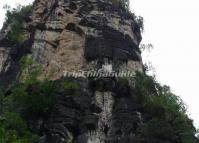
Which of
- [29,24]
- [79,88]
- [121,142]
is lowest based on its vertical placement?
[121,142]

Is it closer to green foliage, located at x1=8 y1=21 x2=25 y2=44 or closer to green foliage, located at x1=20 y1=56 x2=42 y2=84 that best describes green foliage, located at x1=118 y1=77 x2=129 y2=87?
green foliage, located at x1=20 y1=56 x2=42 y2=84

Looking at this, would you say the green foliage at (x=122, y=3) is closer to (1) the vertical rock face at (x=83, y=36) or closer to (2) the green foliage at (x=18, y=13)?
(1) the vertical rock face at (x=83, y=36)

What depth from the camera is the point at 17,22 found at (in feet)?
138

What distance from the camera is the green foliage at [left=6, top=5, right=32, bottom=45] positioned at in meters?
39.4

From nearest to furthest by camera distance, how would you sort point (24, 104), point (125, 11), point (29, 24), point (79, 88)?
point (24, 104) < point (79, 88) < point (29, 24) < point (125, 11)

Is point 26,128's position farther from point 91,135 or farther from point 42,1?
point 42,1

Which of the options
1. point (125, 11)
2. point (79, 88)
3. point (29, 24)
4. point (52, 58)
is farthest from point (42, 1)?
point (79, 88)

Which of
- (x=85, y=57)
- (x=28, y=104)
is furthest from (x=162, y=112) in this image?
(x=85, y=57)

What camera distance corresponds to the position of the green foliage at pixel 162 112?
84.9ft

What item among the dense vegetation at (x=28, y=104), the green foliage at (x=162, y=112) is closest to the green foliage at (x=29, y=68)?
the dense vegetation at (x=28, y=104)

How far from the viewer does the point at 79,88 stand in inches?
1168

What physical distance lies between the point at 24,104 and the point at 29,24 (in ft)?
49.6

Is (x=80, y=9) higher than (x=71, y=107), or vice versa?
(x=80, y=9)

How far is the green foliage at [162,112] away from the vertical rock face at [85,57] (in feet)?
2.73
